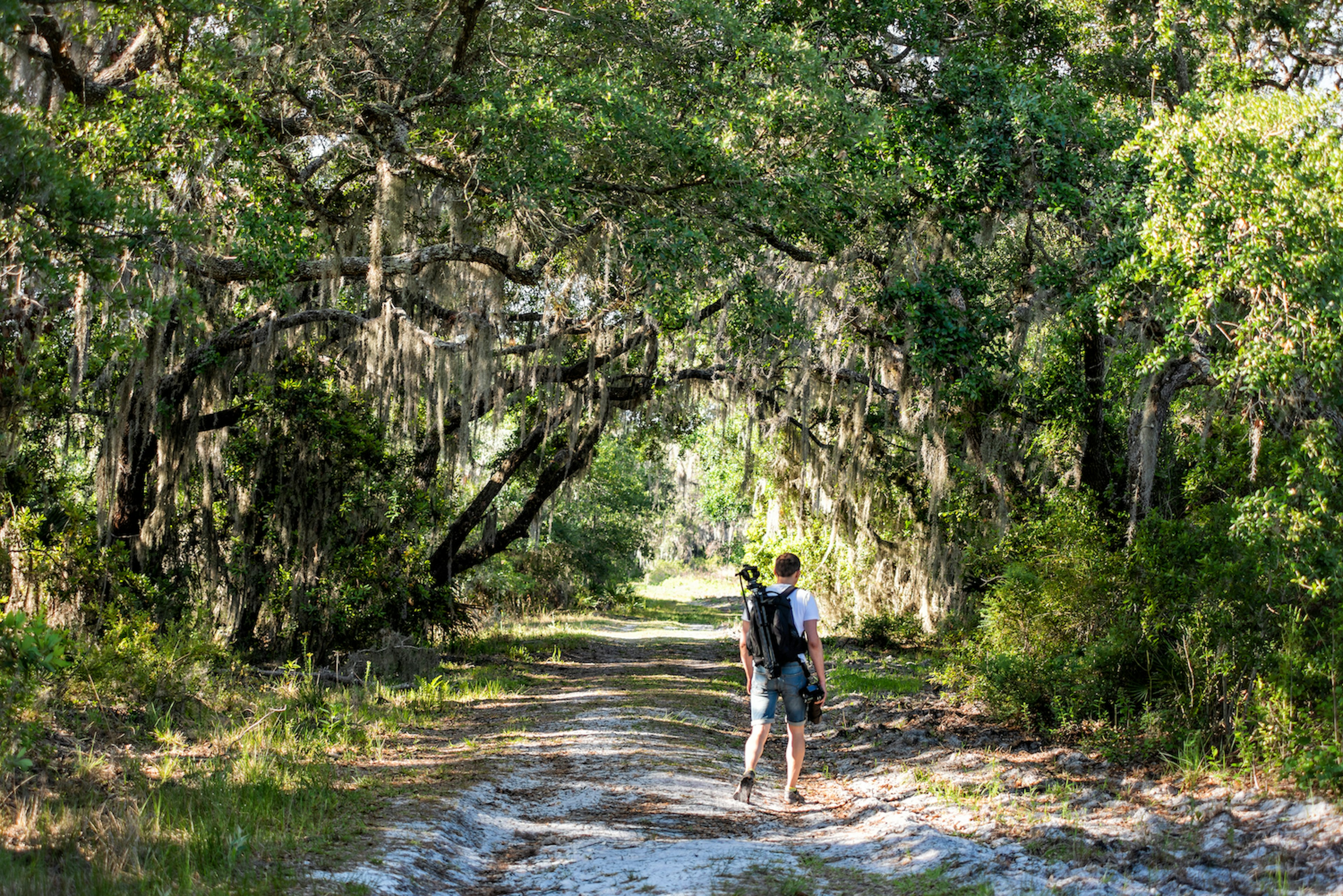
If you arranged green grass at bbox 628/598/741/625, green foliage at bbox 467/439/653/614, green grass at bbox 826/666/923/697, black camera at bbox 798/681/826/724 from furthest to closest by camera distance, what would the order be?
1. green grass at bbox 628/598/741/625
2. green foliage at bbox 467/439/653/614
3. green grass at bbox 826/666/923/697
4. black camera at bbox 798/681/826/724

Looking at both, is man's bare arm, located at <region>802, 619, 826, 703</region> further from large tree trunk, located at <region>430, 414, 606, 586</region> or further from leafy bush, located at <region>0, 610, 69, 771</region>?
large tree trunk, located at <region>430, 414, 606, 586</region>

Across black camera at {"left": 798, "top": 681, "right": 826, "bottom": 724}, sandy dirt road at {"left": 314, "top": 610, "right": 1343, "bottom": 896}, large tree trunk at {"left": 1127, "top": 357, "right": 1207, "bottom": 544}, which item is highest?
large tree trunk at {"left": 1127, "top": 357, "right": 1207, "bottom": 544}

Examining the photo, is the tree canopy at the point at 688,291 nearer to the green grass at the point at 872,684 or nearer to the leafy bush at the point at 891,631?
the leafy bush at the point at 891,631

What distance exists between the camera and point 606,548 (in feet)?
101

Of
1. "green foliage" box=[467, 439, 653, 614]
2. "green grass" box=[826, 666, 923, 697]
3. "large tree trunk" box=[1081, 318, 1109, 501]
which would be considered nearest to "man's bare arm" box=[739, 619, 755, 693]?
"green grass" box=[826, 666, 923, 697]

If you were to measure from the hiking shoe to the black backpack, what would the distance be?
2.24ft

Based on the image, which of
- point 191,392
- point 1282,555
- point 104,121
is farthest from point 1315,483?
point 191,392

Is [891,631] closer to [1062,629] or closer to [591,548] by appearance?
[1062,629]

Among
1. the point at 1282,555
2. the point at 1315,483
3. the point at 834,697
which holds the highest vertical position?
the point at 1315,483

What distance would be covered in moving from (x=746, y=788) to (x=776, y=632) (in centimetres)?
109

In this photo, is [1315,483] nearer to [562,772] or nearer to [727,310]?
[562,772]

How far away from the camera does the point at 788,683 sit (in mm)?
7051

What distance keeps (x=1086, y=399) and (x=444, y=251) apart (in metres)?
7.69

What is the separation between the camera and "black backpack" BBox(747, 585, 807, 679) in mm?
7035
